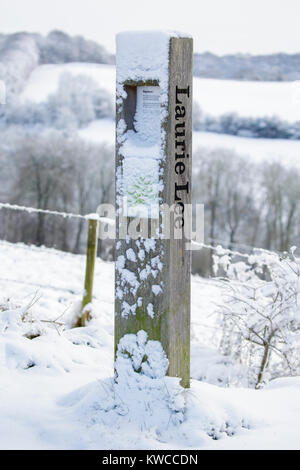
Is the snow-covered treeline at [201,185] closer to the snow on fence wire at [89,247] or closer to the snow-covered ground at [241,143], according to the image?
the snow-covered ground at [241,143]

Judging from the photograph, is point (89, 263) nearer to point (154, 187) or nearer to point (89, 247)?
point (89, 247)

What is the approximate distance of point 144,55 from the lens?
306 centimetres

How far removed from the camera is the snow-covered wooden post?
9.99 ft

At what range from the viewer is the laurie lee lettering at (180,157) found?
305cm

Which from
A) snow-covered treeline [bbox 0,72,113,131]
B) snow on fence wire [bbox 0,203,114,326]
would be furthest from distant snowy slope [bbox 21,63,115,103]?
snow on fence wire [bbox 0,203,114,326]

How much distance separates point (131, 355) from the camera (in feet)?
10.6

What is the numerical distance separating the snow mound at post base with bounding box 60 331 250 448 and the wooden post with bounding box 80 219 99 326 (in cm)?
253

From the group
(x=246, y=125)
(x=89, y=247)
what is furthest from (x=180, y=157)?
(x=246, y=125)

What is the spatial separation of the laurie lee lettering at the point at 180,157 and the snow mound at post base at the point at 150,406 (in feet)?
2.23

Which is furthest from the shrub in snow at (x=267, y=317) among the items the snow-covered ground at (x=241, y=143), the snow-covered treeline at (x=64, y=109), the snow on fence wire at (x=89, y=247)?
the snow-covered treeline at (x=64, y=109)

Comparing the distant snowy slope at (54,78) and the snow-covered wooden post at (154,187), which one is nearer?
the snow-covered wooden post at (154,187)
